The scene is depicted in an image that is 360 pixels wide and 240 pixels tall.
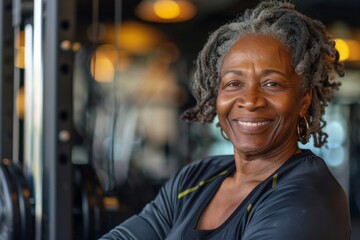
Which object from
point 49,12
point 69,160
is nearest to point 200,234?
point 69,160

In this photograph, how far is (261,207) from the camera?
1628mm

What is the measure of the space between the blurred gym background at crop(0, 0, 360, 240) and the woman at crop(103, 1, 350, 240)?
80cm

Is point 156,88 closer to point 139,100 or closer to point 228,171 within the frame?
point 139,100

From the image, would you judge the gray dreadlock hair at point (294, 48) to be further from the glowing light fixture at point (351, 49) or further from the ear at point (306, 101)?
the glowing light fixture at point (351, 49)

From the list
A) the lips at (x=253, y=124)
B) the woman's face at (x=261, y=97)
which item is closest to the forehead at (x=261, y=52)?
the woman's face at (x=261, y=97)

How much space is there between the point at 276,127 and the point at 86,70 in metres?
5.24

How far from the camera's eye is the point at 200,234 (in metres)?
1.77

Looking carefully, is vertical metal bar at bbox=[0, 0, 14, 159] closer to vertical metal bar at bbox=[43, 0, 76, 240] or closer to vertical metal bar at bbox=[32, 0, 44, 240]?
vertical metal bar at bbox=[32, 0, 44, 240]

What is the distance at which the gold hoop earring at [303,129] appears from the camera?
6.12 ft

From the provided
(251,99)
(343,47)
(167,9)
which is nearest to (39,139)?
(251,99)

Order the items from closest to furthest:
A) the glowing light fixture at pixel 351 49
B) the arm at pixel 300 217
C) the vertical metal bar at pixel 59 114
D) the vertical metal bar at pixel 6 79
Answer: the arm at pixel 300 217, the vertical metal bar at pixel 59 114, the vertical metal bar at pixel 6 79, the glowing light fixture at pixel 351 49

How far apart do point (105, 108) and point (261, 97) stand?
19.1ft

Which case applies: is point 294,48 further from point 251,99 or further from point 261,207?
point 261,207

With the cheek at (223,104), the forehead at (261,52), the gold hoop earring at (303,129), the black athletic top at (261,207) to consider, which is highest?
the forehead at (261,52)
